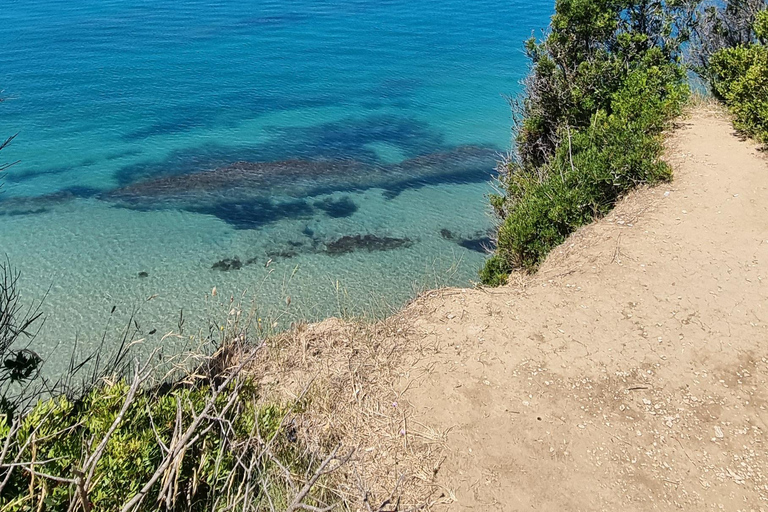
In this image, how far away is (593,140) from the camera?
12.3 metres

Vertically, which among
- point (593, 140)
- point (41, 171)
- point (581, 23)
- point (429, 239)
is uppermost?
point (581, 23)

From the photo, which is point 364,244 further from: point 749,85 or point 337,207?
point 749,85

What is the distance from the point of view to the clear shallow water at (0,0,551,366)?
1480cm

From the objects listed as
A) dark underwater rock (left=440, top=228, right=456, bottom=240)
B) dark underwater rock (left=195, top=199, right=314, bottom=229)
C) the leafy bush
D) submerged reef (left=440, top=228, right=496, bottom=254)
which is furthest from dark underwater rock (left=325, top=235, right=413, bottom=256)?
the leafy bush

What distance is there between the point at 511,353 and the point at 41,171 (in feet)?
63.8

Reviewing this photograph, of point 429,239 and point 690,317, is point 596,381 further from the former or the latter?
point 429,239

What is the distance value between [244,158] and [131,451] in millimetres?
17644

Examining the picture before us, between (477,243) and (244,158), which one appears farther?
(244,158)

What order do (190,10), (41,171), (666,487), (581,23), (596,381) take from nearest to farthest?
(666,487), (596,381), (581,23), (41,171), (190,10)

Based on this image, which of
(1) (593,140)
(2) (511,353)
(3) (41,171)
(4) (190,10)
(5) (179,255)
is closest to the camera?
(2) (511,353)

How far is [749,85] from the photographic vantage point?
12273 millimetres

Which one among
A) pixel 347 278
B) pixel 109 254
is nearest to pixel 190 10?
pixel 109 254

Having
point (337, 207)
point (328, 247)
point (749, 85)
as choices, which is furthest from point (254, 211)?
point (749, 85)

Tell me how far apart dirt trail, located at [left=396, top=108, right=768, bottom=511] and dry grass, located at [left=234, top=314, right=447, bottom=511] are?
10.7 inches
